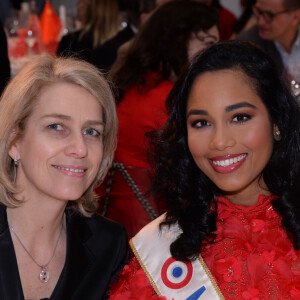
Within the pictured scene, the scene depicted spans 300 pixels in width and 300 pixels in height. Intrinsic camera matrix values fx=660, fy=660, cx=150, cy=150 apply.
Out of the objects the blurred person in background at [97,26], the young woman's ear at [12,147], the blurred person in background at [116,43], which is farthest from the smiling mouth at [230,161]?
the blurred person in background at [97,26]

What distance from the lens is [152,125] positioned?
3.34 metres

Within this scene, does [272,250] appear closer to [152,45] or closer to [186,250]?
[186,250]

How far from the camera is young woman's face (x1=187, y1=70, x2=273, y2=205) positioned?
6.97 feet

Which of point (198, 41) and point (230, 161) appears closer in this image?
point (230, 161)

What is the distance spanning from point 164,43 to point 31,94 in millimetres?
1302

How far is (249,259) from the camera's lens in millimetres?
2180

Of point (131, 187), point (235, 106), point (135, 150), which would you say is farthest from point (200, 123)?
point (135, 150)

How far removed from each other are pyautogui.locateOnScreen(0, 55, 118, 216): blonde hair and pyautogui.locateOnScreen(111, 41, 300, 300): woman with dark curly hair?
0.26m

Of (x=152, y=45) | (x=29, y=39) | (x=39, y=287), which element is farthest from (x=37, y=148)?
(x=29, y=39)

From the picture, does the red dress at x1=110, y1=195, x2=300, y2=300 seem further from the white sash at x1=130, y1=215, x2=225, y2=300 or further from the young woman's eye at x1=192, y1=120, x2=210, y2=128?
the young woman's eye at x1=192, y1=120, x2=210, y2=128

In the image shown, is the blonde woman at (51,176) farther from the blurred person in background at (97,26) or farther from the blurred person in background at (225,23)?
the blurred person in background at (225,23)

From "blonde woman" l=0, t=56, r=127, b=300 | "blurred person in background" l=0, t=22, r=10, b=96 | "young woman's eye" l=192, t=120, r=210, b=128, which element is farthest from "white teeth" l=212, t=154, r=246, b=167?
"blurred person in background" l=0, t=22, r=10, b=96

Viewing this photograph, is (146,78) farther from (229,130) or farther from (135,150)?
(229,130)

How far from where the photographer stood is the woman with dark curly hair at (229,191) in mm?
2137
